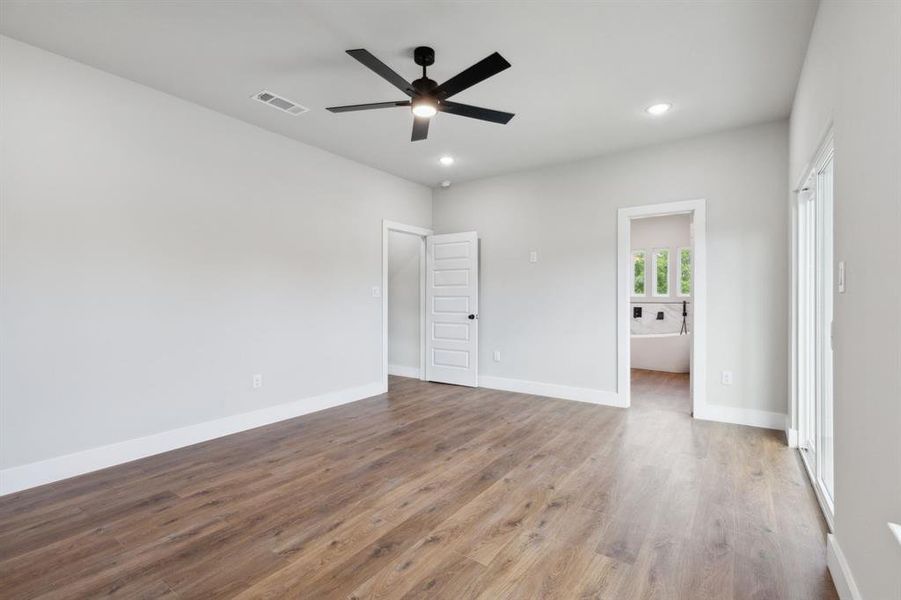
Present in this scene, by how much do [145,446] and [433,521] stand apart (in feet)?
8.00

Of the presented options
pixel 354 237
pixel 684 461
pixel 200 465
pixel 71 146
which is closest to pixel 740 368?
pixel 684 461

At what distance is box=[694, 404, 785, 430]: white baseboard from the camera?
3.91m

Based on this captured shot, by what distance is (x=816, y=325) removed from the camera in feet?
9.27

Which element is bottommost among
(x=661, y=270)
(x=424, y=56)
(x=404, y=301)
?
(x=404, y=301)

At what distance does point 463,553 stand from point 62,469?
2.80m

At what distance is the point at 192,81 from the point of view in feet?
10.5

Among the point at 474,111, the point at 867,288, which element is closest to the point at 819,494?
the point at 867,288

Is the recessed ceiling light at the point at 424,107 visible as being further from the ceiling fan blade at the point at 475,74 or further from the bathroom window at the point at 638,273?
the bathroom window at the point at 638,273

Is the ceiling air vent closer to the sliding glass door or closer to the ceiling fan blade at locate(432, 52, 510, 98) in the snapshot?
the ceiling fan blade at locate(432, 52, 510, 98)

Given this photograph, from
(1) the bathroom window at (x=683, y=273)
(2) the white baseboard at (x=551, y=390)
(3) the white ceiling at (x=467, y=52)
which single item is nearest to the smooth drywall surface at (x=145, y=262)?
(3) the white ceiling at (x=467, y=52)

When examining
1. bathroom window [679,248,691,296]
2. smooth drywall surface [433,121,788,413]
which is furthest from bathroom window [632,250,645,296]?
smooth drywall surface [433,121,788,413]

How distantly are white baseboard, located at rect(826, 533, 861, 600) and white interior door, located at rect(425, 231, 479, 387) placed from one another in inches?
159

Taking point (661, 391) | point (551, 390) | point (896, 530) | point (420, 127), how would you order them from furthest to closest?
point (661, 391) < point (551, 390) < point (420, 127) < point (896, 530)

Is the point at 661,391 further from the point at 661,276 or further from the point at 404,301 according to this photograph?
the point at 661,276
